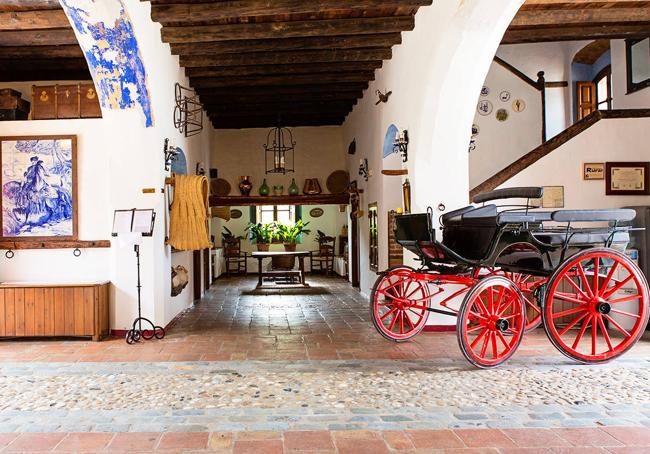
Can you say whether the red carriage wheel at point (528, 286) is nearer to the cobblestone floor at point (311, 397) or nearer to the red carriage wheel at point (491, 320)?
the red carriage wheel at point (491, 320)

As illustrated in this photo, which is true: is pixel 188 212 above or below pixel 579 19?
below

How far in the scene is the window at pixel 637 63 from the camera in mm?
8891

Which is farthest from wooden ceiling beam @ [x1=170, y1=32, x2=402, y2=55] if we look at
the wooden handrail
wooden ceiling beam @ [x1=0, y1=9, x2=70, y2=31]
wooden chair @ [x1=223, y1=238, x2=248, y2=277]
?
wooden chair @ [x1=223, y1=238, x2=248, y2=277]

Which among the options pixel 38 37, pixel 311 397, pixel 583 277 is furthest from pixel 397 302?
pixel 38 37

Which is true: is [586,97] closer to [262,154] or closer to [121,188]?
[262,154]

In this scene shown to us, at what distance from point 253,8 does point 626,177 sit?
518cm

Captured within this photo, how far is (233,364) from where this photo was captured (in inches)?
190

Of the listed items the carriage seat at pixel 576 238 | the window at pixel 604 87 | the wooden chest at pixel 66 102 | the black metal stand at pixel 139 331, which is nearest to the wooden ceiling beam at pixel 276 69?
the wooden chest at pixel 66 102

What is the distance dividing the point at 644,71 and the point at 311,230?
372 inches

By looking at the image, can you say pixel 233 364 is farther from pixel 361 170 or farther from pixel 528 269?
pixel 361 170

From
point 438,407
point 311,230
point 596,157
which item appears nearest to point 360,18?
point 596,157

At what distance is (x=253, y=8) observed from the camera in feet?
20.0

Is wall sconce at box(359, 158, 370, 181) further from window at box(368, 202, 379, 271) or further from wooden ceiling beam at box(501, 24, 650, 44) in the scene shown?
wooden ceiling beam at box(501, 24, 650, 44)

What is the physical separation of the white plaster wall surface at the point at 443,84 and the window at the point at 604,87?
5.57m
